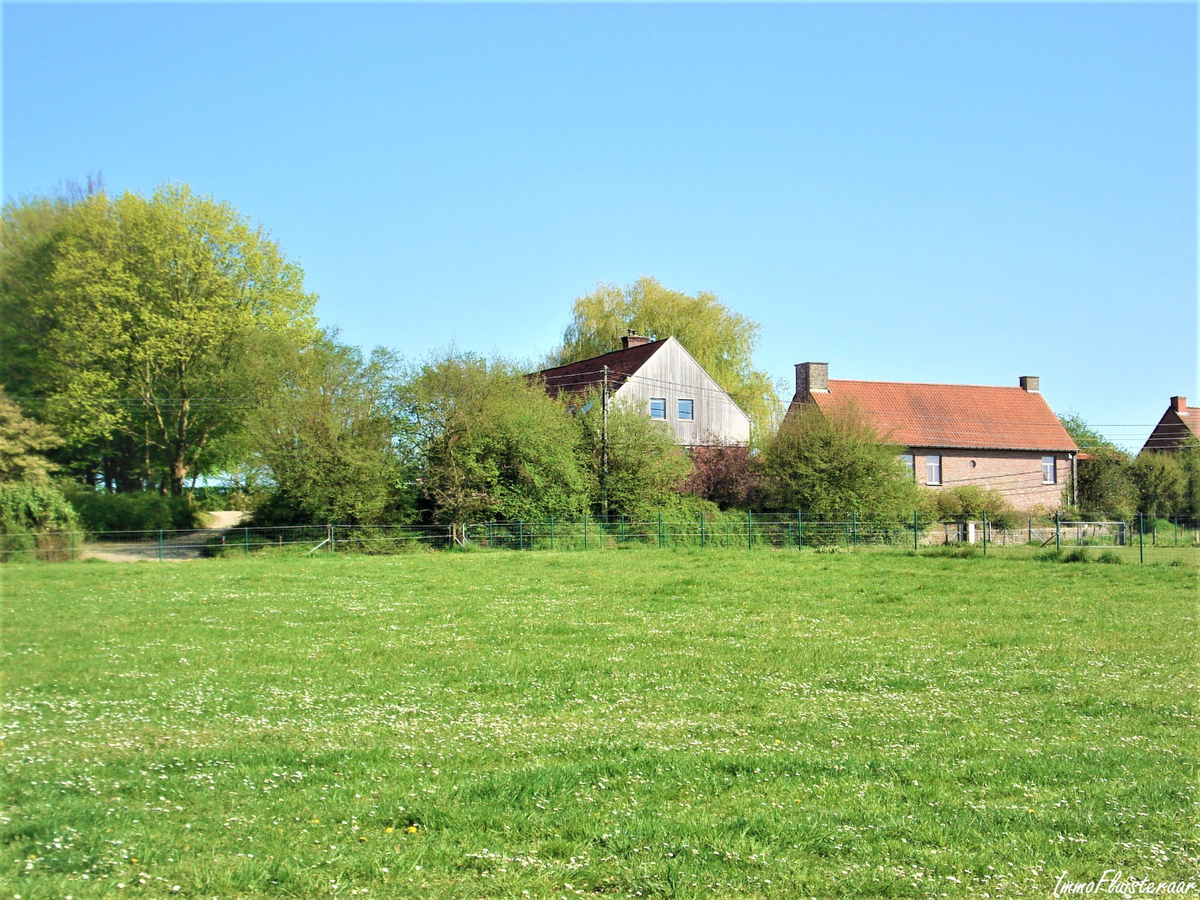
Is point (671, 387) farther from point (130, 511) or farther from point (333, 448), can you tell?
point (130, 511)

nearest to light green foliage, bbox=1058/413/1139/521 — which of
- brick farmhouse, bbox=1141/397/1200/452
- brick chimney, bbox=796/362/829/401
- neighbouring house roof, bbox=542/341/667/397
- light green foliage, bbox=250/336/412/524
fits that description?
brick farmhouse, bbox=1141/397/1200/452

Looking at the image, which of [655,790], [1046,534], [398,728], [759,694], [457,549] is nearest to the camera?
[655,790]

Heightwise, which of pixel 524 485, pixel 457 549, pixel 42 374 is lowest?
pixel 457 549

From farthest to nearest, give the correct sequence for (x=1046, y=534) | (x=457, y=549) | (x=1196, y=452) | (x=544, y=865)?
(x=1196, y=452), (x=1046, y=534), (x=457, y=549), (x=544, y=865)

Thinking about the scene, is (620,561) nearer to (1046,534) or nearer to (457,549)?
(457,549)

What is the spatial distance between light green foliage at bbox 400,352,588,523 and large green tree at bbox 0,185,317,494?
27.9 ft

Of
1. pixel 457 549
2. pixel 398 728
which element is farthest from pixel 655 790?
pixel 457 549

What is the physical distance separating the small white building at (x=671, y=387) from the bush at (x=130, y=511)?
66.8 feet

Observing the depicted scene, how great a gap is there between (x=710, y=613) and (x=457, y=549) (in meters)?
22.3

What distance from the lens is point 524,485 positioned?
4172 centimetres

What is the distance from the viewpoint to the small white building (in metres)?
51.4

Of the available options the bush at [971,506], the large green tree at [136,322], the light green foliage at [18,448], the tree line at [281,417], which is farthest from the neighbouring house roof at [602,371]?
the light green foliage at [18,448]

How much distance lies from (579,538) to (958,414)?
31.3 meters

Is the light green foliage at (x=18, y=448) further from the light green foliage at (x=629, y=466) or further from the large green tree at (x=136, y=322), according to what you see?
the light green foliage at (x=629, y=466)
